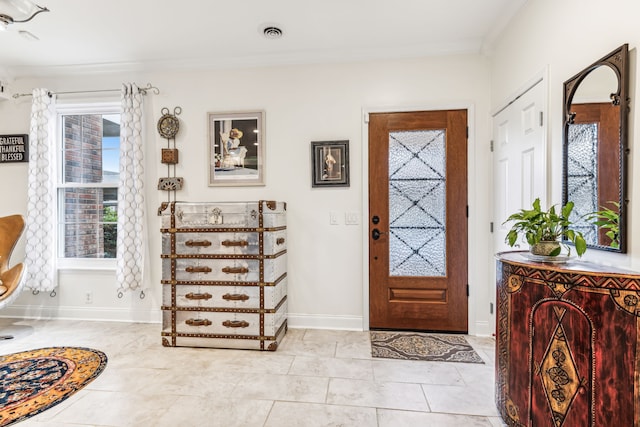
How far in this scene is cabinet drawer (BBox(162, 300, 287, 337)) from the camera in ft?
8.66

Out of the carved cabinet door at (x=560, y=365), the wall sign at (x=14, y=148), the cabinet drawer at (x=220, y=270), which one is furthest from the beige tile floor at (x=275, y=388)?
the wall sign at (x=14, y=148)

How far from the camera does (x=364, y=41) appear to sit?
284 centimetres

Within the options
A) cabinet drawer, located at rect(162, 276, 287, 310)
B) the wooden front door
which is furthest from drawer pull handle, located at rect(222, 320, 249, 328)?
the wooden front door

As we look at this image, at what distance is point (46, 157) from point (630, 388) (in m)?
4.61

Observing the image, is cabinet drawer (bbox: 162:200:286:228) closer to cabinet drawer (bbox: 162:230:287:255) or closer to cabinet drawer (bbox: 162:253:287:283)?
cabinet drawer (bbox: 162:230:287:255)

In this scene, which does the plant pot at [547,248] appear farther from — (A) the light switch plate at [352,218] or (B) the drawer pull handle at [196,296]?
(B) the drawer pull handle at [196,296]

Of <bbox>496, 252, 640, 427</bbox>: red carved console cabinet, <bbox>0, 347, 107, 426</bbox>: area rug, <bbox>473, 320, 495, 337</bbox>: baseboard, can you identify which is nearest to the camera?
<bbox>496, 252, 640, 427</bbox>: red carved console cabinet

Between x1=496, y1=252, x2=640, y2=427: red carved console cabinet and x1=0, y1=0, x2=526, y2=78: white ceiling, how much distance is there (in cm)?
203

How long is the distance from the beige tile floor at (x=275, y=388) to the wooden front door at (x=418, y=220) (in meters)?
0.43

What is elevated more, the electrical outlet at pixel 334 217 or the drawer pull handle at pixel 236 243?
the electrical outlet at pixel 334 217

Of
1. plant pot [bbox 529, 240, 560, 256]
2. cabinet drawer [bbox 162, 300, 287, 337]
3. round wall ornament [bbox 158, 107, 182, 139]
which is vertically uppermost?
round wall ornament [bbox 158, 107, 182, 139]

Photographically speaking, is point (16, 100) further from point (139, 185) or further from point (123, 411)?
point (123, 411)

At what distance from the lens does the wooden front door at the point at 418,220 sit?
293 cm

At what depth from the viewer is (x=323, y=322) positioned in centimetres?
310
